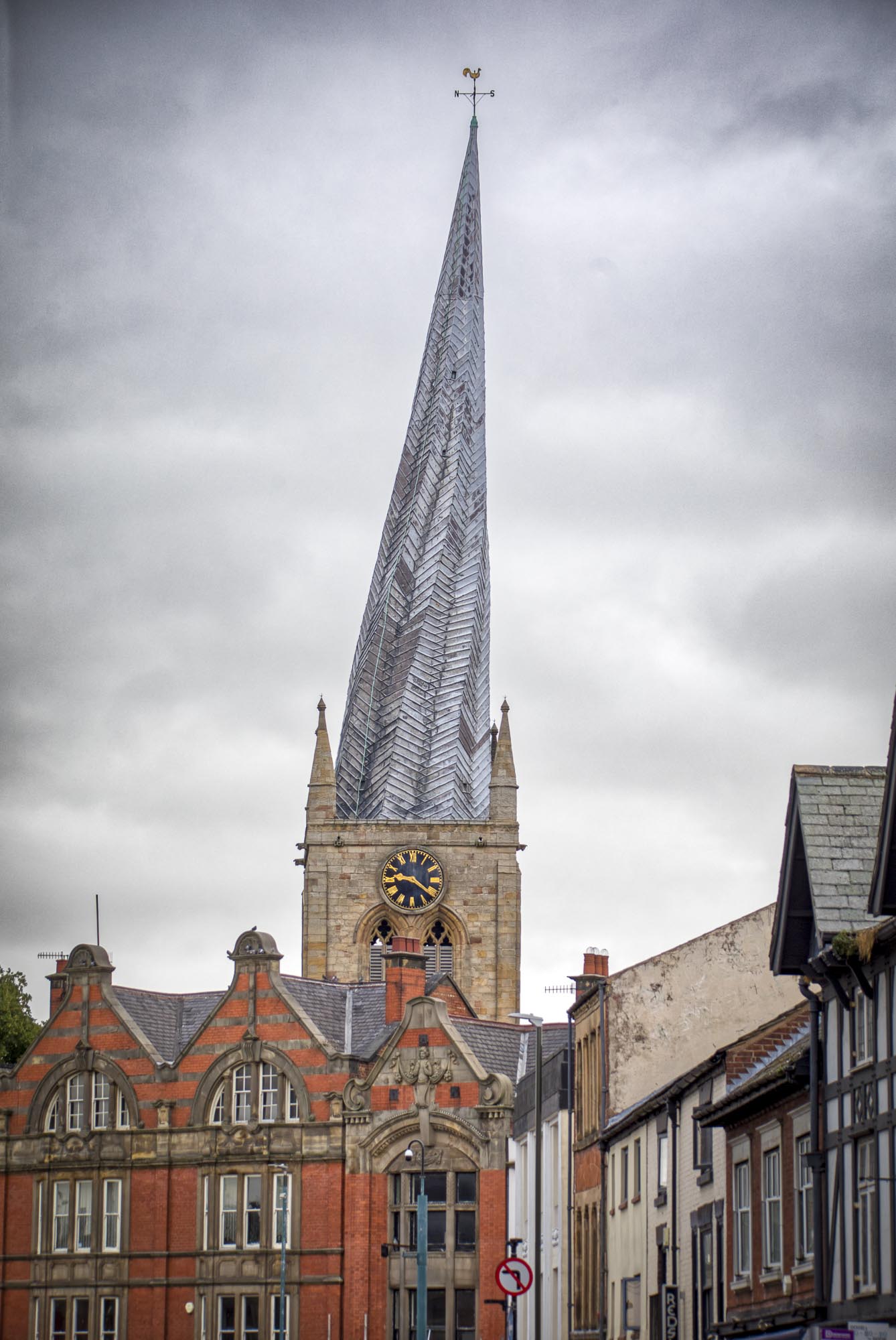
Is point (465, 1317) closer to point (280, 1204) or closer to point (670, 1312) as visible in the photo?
point (280, 1204)

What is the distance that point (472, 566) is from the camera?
129 m

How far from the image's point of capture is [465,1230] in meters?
73.2

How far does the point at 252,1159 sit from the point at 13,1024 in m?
24.7

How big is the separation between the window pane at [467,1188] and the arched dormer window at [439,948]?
37.0 metres

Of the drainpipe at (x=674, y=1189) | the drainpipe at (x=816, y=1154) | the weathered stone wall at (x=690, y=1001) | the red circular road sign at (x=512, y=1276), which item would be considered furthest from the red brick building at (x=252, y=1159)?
the drainpipe at (x=816, y=1154)

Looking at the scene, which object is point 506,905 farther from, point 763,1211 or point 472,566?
point 763,1211

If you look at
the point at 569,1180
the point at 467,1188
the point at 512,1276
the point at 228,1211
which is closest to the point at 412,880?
the point at 228,1211

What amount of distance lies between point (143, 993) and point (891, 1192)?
54.4 meters

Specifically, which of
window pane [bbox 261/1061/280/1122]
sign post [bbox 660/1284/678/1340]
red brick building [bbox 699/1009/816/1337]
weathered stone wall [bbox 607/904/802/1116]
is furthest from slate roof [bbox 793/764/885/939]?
window pane [bbox 261/1061/280/1122]

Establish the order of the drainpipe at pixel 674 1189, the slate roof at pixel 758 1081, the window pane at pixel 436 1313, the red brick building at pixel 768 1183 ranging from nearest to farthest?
the red brick building at pixel 768 1183, the slate roof at pixel 758 1081, the drainpipe at pixel 674 1189, the window pane at pixel 436 1313

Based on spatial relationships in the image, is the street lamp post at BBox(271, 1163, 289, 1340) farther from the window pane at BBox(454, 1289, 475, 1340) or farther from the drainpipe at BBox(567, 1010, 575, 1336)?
the drainpipe at BBox(567, 1010, 575, 1336)

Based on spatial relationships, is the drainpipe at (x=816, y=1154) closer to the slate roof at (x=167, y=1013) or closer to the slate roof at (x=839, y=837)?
the slate roof at (x=839, y=837)

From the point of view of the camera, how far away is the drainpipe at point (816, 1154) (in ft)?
116

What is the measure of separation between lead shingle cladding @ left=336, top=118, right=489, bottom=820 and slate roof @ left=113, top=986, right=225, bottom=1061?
32.5 m
